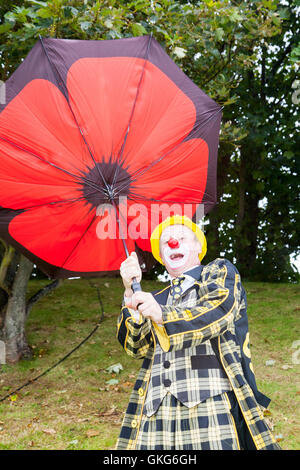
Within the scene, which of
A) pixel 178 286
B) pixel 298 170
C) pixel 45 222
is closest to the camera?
pixel 178 286

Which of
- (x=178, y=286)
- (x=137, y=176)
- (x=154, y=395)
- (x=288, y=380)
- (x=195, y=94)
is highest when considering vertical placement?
(x=195, y=94)

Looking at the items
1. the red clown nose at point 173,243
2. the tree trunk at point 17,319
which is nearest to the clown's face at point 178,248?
the red clown nose at point 173,243

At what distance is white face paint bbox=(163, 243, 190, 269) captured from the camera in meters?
2.95

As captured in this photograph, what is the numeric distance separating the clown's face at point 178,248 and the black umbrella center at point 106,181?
17.9 inches

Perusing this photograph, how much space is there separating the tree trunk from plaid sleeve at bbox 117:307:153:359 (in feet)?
14.2

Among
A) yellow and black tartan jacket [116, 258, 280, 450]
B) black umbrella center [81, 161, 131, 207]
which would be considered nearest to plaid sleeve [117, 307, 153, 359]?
yellow and black tartan jacket [116, 258, 280, 450]

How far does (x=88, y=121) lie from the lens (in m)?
3.31

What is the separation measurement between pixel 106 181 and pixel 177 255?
75cm

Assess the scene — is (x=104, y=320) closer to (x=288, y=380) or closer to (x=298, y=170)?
(x=288, y=380)

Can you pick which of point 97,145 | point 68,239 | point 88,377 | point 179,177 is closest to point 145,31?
point 179,177

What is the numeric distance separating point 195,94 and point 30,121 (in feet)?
4.31

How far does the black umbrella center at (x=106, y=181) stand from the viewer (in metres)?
3.19

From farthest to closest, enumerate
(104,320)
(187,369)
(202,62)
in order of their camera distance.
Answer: (104,320), (202,62), (187,369)

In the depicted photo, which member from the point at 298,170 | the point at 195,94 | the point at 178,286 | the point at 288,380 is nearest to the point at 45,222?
the point at 178,286
